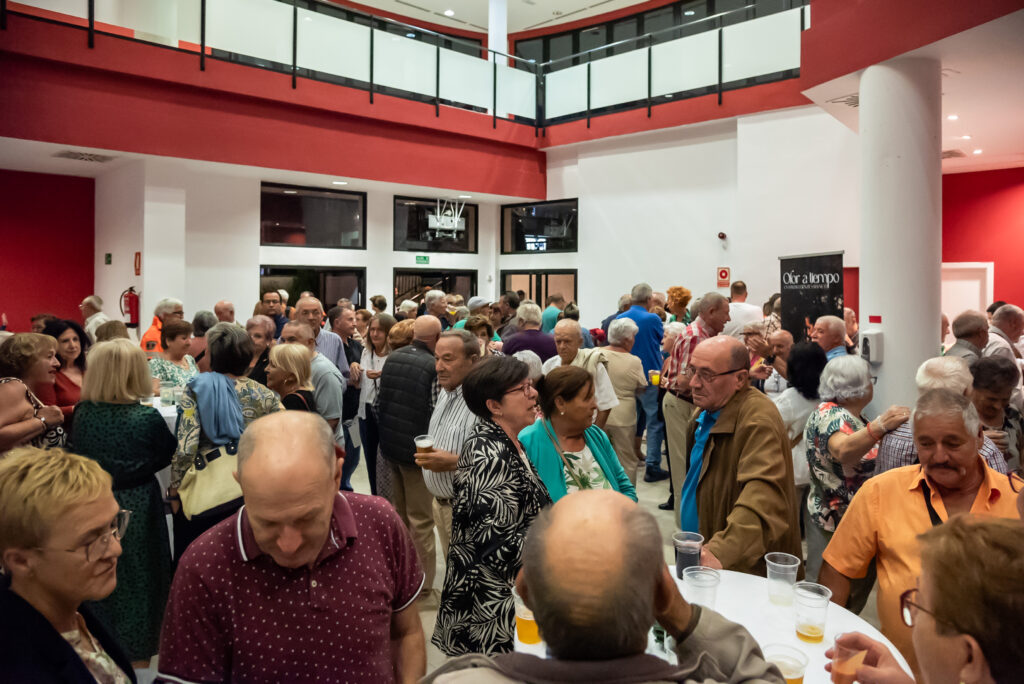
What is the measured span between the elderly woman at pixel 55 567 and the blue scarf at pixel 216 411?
185 centimetres

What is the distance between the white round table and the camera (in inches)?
78.0

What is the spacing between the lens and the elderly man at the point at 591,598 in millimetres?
1101

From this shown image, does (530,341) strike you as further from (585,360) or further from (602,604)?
(602,604)

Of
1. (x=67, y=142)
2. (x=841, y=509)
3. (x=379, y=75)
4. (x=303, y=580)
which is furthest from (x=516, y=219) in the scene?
(x=303, y=580)

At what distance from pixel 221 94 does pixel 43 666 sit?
974cm

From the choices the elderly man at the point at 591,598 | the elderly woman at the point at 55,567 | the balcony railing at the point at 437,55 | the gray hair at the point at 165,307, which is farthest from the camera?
the balcony railing at the point at 437,55

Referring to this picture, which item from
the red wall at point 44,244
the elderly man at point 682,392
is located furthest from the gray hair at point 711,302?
the red wall at point 44,244

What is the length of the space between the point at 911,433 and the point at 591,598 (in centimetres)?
247

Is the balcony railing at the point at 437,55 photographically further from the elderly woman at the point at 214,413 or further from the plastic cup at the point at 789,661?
the plastic cup at the point at 789,661

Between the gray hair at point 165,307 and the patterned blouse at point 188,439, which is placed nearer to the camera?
the patterned blouse at point 188,439

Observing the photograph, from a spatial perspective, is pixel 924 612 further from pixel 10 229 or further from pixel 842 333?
pixel 10 229

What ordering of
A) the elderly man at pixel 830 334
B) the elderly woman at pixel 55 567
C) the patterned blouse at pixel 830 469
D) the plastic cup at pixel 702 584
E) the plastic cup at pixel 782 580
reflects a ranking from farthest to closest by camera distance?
the elderly man at pixel 830 334
the patterned blouse at pixel 830 469
the plastic cup at pixel 782 580
the plastic cup at pixel 702 584
the elderly woman at pixel 55 567

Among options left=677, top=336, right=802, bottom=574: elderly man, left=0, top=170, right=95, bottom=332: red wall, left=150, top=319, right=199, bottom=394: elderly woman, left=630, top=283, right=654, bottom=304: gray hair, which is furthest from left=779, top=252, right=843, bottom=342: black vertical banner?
left=0, top=170, right=95, bottom=332: red wall

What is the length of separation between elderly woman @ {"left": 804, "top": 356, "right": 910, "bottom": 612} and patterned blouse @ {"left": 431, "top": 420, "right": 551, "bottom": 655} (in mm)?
1613
